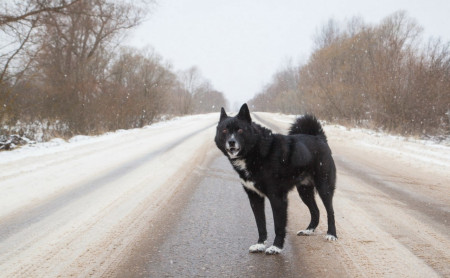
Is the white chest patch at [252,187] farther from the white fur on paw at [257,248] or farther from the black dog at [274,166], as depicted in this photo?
the white fur on paw at [257,248]

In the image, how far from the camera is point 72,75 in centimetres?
1588

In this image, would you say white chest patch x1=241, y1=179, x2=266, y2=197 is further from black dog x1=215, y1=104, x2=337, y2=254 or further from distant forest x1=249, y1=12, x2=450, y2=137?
distant forest x1=249, y1=12, x2=450, y2=137

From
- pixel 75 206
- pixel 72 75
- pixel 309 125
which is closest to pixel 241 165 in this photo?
pixel 309 125

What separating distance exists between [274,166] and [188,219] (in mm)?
1534

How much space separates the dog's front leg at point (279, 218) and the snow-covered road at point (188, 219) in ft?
0.49

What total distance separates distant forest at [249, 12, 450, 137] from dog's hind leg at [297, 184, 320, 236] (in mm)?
14227

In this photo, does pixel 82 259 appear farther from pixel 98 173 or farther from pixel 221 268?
pixel 98 173

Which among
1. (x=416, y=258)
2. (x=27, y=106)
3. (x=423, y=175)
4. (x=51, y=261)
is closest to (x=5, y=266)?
(x=51, y=261)

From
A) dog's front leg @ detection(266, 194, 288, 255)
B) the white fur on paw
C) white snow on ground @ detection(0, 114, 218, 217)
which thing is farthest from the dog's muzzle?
white snow on ground @ detection(0, 114, 218, 217)

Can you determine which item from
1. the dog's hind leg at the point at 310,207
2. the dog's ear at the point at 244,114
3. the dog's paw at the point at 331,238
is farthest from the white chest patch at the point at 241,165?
the dog's paw at the point at 331,238

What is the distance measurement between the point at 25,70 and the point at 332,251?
11565mm

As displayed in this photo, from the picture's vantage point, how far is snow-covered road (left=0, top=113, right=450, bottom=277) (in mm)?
2977

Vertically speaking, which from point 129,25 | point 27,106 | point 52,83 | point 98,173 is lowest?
point 98,173

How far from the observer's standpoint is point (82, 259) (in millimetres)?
3062
